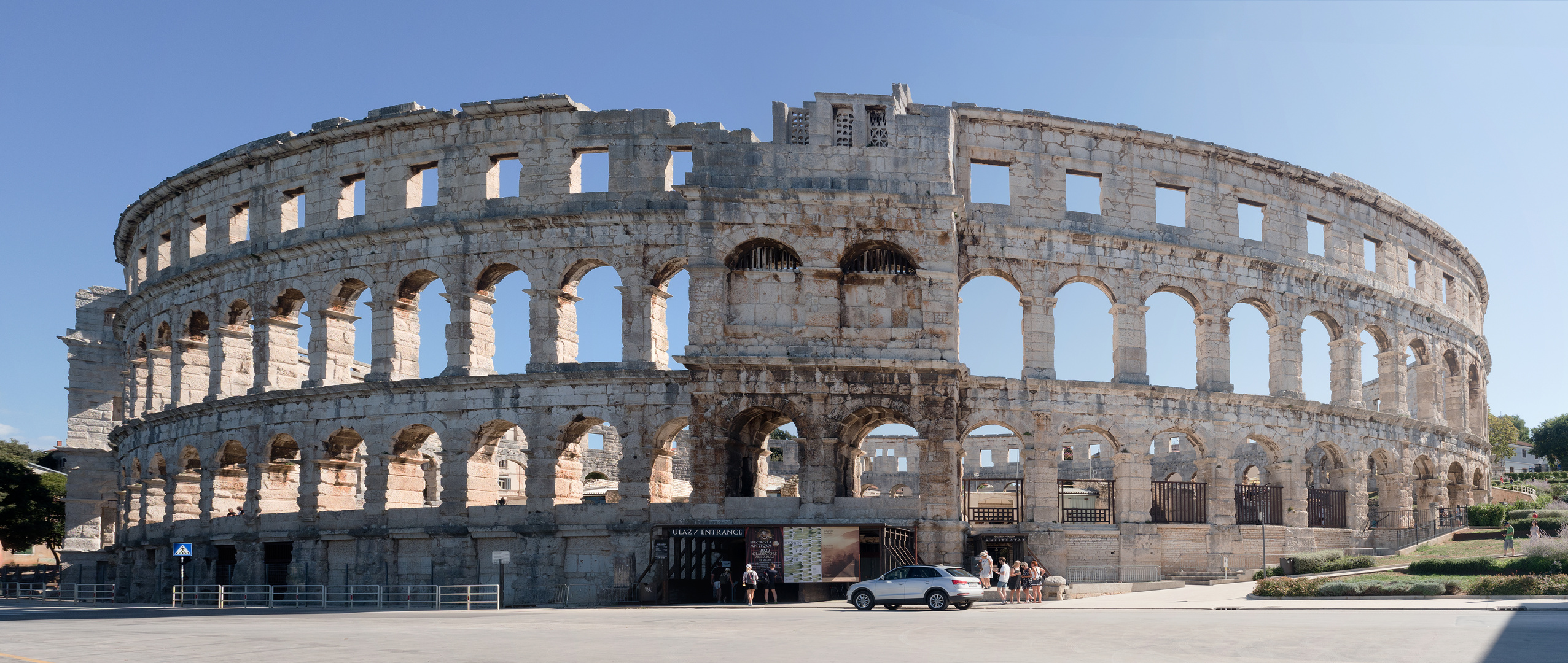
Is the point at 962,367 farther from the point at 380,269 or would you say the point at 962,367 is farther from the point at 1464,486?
the point at 1464,486

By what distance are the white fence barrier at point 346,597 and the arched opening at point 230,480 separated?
10.0 ft

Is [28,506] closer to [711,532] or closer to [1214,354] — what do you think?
[711,532]

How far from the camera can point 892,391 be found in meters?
31.6

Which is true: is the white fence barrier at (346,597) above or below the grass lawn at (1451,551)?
below

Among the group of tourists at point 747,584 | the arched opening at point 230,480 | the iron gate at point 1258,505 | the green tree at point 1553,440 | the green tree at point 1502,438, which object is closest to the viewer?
the group of tourists at point 747,584

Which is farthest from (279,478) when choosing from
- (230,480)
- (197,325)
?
(197,325)

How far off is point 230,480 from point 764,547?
20126 millimetres

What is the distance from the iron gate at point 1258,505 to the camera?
37.3m

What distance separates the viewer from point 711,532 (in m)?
31.0

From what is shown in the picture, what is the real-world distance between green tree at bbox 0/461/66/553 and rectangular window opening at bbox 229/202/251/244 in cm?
2849

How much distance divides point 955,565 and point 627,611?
876 centimetres

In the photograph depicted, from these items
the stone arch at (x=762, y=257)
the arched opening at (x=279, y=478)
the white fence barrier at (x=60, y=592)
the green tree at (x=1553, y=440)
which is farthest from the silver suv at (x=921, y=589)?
the green tree at (x=1553, y=440)

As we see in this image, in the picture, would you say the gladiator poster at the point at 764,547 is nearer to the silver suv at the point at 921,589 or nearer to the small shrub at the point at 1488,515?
the silver suv at the point at 921,589

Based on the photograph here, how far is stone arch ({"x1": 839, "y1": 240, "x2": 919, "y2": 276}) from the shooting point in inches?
1267
